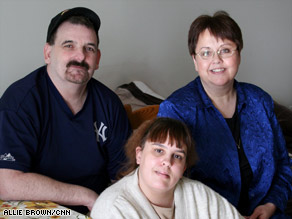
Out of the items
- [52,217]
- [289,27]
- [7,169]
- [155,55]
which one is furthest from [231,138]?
[289,27]

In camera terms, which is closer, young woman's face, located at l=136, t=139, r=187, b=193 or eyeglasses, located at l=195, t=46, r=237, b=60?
young woman's face, located at l=136, t=139, r=187, b=193

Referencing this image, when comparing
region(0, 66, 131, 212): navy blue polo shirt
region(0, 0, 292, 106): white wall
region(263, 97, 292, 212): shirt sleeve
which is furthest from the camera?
region(0, 0, 292, 106): white wall

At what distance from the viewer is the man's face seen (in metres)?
1.64

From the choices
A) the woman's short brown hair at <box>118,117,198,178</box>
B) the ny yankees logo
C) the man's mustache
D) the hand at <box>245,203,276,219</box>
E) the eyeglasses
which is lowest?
the hand at <box>245,203,276,219</box>

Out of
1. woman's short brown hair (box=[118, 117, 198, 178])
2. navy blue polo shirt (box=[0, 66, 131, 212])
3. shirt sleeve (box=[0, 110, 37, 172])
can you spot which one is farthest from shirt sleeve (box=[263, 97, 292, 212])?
shirt sleeve (box=[0, 110, 37, 172])

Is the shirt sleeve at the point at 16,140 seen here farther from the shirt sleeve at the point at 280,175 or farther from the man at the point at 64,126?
the shirt sleeve at the point at 280,175

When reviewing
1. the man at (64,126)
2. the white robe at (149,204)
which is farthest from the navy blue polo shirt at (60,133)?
the white robe at (149,204)

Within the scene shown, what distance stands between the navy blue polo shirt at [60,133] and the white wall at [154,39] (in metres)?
0.55

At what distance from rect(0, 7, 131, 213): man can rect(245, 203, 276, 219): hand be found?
70cm

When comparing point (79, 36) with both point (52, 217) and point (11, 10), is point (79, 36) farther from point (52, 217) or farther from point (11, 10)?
point (52, 217)

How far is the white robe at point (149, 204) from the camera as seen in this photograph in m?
1.21

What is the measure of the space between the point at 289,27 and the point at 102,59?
2518mm

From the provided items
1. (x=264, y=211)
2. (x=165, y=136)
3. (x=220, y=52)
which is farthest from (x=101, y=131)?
(x=264, y=211)

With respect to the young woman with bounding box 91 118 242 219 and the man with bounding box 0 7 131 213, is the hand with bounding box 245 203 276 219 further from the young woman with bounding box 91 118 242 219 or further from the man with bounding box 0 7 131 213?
the man with bounding box 0 7 131 213
